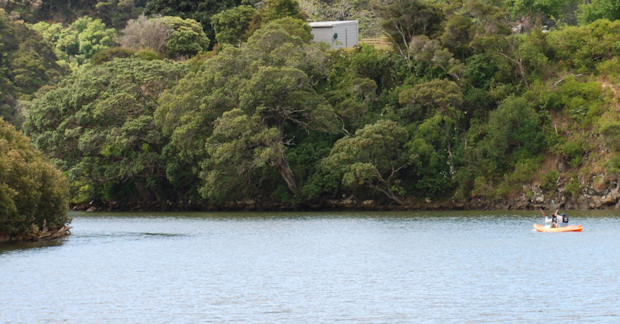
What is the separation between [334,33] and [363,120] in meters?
20.5

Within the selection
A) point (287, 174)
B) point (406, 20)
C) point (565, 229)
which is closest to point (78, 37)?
point (406, 20)

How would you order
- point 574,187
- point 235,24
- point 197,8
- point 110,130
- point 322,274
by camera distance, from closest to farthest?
point 322,274 → point 574,187 → point 110,130 → point 235,24 → point 197,8

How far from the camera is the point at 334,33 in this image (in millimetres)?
113875

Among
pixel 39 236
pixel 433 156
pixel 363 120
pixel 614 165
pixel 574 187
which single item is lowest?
pixel 39 236

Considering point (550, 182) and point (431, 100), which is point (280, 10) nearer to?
point (431, 100)

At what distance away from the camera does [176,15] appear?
129m

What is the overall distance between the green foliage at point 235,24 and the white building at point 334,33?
6852 mm

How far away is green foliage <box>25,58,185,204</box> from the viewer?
97300 mm

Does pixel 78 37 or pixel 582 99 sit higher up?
pixel 78 37

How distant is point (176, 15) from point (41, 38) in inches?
1417

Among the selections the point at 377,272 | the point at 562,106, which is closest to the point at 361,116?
the point at 562,106

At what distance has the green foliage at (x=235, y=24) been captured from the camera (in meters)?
114

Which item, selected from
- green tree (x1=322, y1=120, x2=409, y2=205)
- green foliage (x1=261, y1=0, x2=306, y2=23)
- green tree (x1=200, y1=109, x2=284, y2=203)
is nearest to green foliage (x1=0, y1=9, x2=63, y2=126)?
green foliage (x1=261, y1=0, x2=306, y2=23)

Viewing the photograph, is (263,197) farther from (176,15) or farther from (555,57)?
(176,15)
